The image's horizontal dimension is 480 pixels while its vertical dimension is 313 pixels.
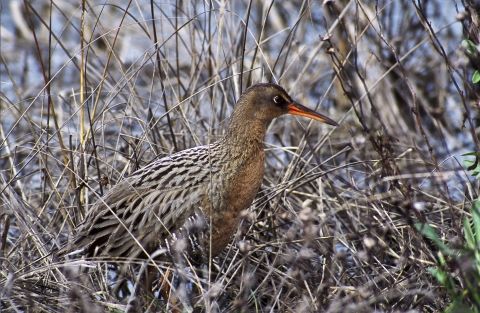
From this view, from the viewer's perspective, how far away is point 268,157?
18.5 ft

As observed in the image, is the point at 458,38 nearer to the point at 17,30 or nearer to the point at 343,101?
the point at 343,101

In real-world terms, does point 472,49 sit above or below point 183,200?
above

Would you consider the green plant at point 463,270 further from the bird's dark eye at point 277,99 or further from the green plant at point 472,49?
the bird's dark eye at point 277,99

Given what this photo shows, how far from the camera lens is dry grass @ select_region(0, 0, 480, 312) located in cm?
342

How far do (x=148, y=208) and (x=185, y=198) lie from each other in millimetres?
190

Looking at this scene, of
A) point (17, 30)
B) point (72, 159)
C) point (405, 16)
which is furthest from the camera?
point (17, 30)

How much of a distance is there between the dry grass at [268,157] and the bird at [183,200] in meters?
0.17

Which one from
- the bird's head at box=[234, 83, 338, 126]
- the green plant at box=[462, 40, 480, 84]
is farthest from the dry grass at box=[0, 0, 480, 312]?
the bird's head at box=[234, 83, 338, 126]

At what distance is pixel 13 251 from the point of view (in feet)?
14.0

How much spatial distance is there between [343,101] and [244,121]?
115 inches

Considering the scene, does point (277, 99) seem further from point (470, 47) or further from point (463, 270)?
point (463, 270)

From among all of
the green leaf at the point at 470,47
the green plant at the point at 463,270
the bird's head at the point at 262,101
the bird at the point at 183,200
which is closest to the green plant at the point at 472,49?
the green leaf at the point at 470,47

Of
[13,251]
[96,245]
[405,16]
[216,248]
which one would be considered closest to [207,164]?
[216,248]

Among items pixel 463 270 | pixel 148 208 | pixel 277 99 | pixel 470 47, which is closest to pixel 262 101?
pixel 277 99
